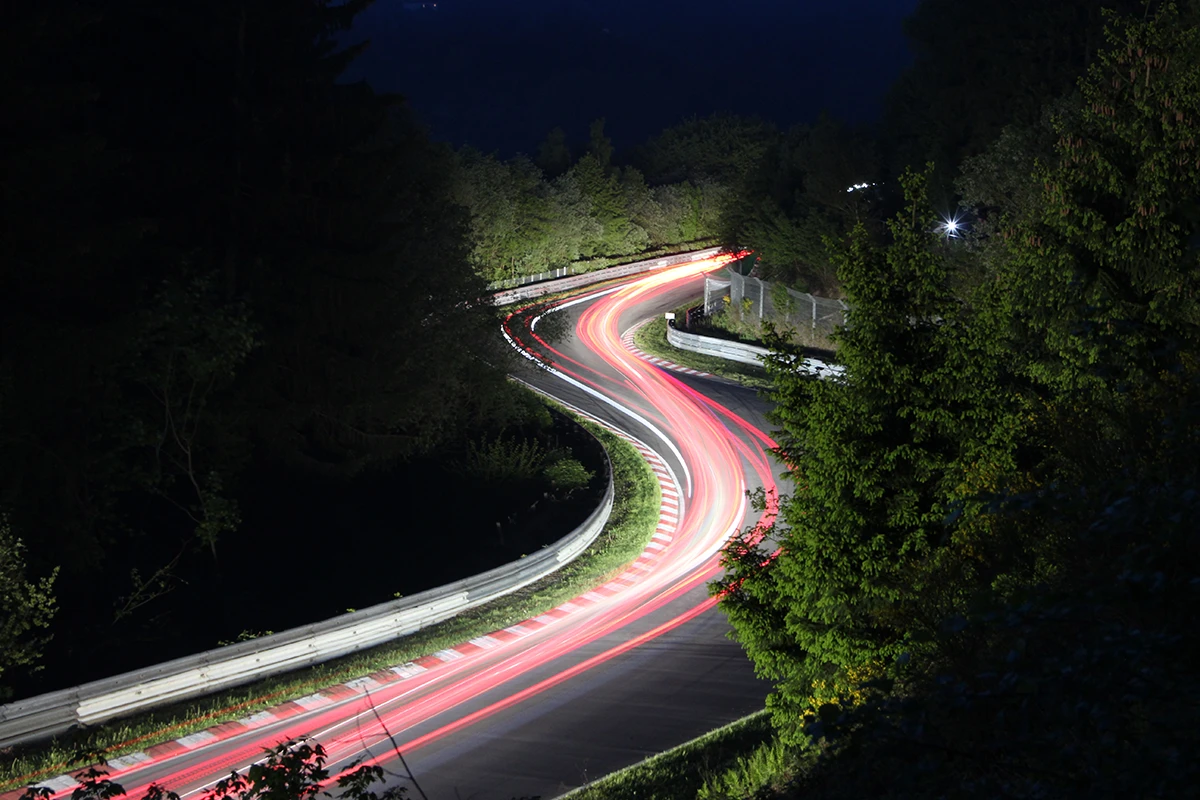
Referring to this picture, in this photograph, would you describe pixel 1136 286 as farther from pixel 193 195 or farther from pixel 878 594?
pixel 193 195

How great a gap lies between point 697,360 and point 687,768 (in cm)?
3113

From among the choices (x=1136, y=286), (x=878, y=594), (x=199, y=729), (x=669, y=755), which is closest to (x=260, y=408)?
(x=199, y=729)

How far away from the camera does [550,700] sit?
17.8 meters

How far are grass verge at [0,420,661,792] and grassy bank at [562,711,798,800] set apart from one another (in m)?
6.54

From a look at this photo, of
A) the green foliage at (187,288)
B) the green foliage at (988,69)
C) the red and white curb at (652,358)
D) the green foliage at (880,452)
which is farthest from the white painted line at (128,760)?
the green foliage at (988,69)

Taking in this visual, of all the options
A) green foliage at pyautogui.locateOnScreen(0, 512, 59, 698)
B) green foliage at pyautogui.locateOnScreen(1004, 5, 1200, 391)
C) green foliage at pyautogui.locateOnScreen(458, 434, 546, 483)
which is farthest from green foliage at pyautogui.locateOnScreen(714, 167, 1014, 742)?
green foliage at pyautogui.locateOnScreen(458, 434, 546, 483)

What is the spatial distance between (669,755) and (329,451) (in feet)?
49.6

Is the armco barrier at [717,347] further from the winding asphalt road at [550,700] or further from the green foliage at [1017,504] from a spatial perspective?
the green foliage at [1017,504]

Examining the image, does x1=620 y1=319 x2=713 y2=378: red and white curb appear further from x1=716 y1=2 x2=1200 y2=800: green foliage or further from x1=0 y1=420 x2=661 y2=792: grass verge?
x1=716 y1=2 x2=1200 y2=800: green foliage

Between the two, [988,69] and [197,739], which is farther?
[988,69]

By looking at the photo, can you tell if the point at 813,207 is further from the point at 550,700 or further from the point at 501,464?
the point at 550,700

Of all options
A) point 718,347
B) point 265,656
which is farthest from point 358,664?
point 718,347

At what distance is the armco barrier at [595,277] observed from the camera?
60.5 metres

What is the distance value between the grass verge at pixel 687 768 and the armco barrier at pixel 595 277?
40.4 m
